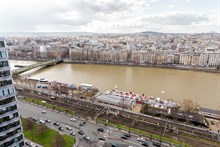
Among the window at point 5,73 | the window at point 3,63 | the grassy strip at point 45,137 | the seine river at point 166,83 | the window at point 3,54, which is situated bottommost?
the grassy strip at point 45,137

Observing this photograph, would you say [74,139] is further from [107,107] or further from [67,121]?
[107,107]

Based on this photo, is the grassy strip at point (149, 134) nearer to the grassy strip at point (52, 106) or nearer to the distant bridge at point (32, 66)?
the grassy strip at point (52, 106)

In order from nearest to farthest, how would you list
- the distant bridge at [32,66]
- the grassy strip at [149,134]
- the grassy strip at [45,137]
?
the grassy strip at [149,134] → the grassy strip at [45,137] → the distant bridge at [32,66]

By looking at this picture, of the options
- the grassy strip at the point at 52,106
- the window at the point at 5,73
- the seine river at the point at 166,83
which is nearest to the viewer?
the window at the point at 5,73

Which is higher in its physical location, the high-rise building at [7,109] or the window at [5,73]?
the window at [5,73]

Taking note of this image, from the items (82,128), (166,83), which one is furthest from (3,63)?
(166,83)

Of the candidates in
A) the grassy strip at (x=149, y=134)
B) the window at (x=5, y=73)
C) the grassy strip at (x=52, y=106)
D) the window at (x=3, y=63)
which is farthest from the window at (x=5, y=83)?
the grassy strip at (x=52, y=106)

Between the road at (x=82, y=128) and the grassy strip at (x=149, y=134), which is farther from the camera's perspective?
the road at (x=82, y=128)

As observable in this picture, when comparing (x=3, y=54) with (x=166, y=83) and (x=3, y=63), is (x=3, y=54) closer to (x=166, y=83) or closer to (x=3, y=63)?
(x=3, y=63)
